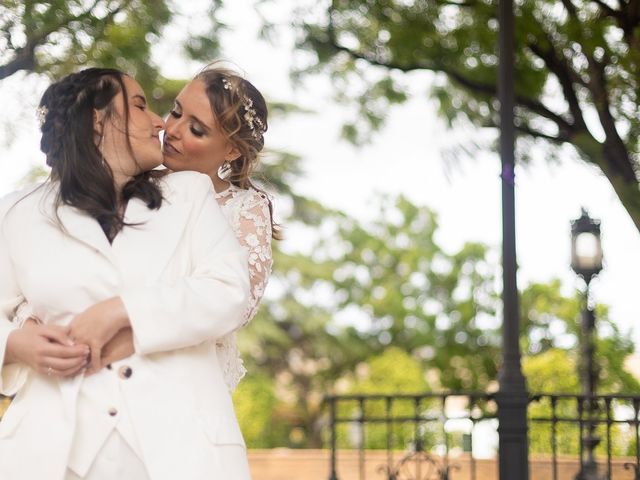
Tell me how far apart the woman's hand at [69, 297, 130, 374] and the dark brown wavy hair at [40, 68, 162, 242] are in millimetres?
172

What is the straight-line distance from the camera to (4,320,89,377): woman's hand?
6.32ft

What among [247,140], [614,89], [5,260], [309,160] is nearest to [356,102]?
[614,89]

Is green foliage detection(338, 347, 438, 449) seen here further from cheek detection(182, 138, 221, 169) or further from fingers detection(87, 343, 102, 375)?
fingers detection(87, 343, 102, 375)

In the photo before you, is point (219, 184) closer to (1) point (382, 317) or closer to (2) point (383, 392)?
(2) point (383, 392)

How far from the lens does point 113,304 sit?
6.42 feet

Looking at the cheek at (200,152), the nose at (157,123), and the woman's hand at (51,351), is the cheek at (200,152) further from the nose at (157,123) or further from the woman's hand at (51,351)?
the woman's hand at (51,351)

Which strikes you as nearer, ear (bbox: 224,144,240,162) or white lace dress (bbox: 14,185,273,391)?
white lace dress (bbox: 14,185,273,391)

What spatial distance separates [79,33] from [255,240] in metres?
4.62

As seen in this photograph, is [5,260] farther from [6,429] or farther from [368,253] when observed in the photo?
[368,253]

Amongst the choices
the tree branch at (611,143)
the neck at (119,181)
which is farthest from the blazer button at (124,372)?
the tree branch at (611,143)

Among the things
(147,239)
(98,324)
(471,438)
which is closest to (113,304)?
(98,324)

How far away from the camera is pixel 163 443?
6.46 feet

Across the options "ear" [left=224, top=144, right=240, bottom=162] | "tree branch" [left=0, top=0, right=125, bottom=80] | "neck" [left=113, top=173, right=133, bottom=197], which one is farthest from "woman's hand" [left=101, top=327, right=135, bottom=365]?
"tree branch" [left=0, top=0, right=125, bottom=80]

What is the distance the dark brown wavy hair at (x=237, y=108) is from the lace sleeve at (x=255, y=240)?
65mm
